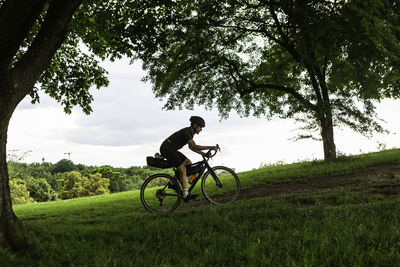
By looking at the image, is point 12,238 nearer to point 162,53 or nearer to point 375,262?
point 375,262

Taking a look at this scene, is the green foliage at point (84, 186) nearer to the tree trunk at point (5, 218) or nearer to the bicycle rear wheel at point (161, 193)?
the bicycle rear wheel at point (161, 193)

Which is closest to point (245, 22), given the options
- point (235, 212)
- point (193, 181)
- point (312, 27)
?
point (312, 27)

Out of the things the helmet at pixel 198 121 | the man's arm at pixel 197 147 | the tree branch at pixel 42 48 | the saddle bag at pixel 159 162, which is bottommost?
the saddle bag at pixel 159 162

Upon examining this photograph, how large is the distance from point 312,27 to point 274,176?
7.51 metres

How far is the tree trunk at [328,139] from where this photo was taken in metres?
17.3

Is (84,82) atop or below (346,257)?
atop

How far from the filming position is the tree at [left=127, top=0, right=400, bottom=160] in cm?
1176

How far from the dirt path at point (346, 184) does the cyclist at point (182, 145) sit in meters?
1.82

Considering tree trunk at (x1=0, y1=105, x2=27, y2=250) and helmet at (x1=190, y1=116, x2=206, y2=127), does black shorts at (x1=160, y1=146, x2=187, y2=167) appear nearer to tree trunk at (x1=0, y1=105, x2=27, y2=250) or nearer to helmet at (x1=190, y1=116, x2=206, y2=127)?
helmet at (x1=190, y1=116, x2=206, y2=127)

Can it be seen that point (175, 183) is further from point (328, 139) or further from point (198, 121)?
point (328, 139)

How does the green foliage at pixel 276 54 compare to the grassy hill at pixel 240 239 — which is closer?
the grassy hill at pixel 240 239

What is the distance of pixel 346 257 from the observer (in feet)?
13.7

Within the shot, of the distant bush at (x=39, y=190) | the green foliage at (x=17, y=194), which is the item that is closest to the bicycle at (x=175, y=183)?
the green foliage at (x=17, y=194)

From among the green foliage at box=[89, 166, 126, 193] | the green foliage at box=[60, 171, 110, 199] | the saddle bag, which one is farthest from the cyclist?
the green foliage at box=[89, 166, 126, 193]
